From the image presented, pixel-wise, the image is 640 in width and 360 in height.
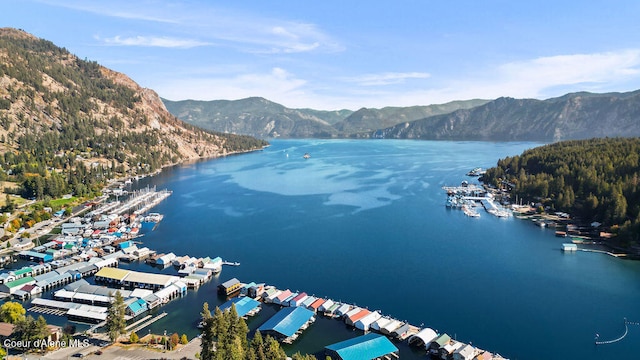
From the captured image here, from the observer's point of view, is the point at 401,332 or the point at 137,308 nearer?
the point at 401,332

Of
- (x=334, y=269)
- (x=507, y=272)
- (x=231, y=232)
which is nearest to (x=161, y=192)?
(x=231, y=232)

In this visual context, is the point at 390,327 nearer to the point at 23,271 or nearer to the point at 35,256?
the point at 23,271

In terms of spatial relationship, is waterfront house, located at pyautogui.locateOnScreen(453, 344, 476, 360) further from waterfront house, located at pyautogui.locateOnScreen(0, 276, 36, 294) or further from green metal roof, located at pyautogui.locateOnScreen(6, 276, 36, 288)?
green metal roof, located at pyautogui.locateOnScreen(6, 276, 36, 288)

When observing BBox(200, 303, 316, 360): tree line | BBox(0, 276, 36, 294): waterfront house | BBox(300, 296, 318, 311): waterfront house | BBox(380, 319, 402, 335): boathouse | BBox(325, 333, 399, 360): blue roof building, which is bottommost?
BBox(380, 319, 402, 335): boathouse

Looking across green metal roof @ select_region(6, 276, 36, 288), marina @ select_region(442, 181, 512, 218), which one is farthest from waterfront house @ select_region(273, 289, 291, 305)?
marina @ select_region(442, 181, 512, 218)

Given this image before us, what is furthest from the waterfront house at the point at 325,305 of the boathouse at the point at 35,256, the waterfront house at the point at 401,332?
the boathouse at the point at 35,256

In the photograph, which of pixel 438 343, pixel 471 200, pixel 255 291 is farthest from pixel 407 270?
pixel 471 200

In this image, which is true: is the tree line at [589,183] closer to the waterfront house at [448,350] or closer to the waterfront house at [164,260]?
the waterfront house at [448,350]
